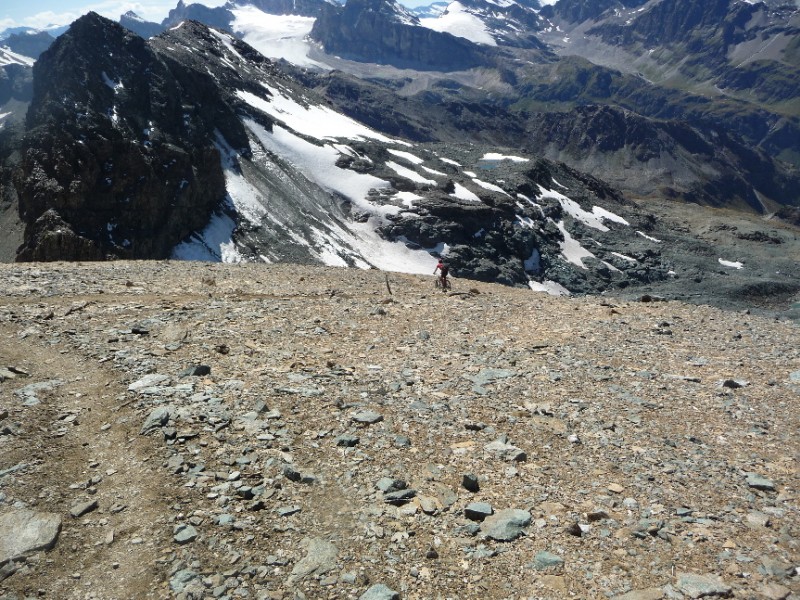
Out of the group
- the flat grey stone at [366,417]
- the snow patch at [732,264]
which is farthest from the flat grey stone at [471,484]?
the snow patch at [732,264]

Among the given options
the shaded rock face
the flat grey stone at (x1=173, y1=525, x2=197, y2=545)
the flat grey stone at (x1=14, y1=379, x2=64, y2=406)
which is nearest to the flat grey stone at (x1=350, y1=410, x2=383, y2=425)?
the flat grey stone at (x1=173, y1=525, x2=197, y2=545)

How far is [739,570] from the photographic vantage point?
8.59 metres

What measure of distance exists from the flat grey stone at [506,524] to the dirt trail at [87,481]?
517 centimetres

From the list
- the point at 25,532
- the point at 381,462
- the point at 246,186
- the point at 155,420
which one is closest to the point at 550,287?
the point at 246,186

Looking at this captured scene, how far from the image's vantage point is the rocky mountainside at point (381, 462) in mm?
8531

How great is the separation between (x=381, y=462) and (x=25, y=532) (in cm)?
601

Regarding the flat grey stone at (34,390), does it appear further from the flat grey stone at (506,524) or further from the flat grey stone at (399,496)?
the flat grey stone at (506,524)

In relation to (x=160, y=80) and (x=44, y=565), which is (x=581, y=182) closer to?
(x=160, y=80)

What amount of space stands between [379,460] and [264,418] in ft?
9.19

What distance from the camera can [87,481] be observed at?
32.7 feet

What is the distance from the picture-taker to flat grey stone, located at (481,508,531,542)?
9367 mm

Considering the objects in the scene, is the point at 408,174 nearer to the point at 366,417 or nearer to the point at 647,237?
the point at 647,237

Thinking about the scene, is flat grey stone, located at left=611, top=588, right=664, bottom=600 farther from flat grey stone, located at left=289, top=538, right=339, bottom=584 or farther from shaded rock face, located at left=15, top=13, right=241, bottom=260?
shaded rock face, located at left=15, top=13, right=241, bottom=260

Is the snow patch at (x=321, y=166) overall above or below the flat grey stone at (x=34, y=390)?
below
